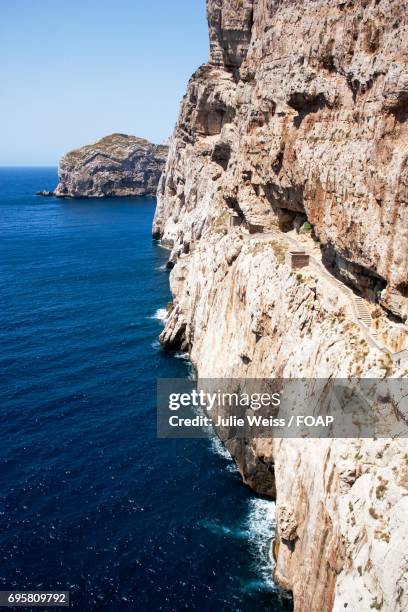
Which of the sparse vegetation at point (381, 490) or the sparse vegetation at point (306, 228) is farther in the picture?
the sparse vegetation at point (306, 228)

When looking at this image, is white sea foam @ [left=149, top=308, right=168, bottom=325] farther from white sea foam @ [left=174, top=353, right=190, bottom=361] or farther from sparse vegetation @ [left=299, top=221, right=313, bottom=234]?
sparse vegetation @ [left=299, top=221, right=313, bottom=234]

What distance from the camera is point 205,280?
2872 inches

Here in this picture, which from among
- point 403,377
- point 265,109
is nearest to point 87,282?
point 265,109

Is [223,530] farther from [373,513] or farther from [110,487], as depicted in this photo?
[373,513]

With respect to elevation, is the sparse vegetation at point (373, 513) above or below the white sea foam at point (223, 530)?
above

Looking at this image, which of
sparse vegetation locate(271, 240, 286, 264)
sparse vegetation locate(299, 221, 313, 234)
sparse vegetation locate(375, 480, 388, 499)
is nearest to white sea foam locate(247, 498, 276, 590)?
sparse vegetation locate(375, 480, 388, 499)

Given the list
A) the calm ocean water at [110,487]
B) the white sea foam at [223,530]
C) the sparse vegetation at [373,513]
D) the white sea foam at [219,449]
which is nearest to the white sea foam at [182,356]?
the calm ocean water at [110,487]

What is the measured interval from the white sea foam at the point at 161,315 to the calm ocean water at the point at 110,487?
95 cm

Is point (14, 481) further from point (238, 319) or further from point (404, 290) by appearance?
point (404, 290)

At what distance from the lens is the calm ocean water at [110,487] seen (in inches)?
1588

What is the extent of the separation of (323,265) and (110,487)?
2881 cm

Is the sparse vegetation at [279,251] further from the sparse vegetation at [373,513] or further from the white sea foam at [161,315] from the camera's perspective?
the white sea foam at [161,315]

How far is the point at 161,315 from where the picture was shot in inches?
3661

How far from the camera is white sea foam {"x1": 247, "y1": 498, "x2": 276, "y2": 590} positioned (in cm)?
4143
